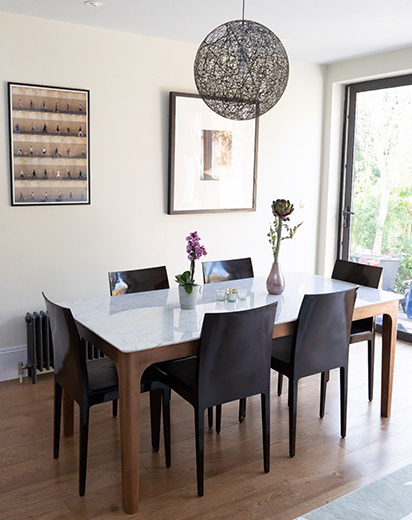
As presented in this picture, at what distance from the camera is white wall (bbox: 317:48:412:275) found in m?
5.04

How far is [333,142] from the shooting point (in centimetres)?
543

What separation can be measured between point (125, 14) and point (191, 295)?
2.04m

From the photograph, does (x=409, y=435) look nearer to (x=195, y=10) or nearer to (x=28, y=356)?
(x=28, y=356)

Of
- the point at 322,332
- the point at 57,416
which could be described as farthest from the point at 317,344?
the point at 57,416

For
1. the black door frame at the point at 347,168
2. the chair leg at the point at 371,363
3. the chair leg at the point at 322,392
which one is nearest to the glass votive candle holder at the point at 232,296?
the chair leg at the point at 322,392

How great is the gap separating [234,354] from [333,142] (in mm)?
3479

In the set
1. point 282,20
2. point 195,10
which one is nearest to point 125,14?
point 195,10

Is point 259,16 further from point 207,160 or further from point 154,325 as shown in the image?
point 154,325

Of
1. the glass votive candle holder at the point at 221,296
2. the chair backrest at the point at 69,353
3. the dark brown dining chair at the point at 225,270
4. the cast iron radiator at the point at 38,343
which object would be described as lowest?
the cast iron radiator at the point at 38,343

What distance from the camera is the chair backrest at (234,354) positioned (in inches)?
97.7

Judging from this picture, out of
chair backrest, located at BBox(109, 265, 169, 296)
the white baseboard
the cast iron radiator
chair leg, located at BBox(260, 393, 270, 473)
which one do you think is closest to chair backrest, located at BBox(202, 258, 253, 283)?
chair backrest, located at BBox(109, 265, 169, 296)

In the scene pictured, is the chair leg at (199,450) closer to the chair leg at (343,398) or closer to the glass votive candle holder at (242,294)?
the glass votive candle holder at (242,294)

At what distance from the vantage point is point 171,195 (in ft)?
14.7

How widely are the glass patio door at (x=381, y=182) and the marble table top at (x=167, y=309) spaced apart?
157 cm
